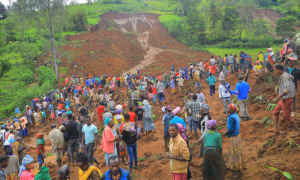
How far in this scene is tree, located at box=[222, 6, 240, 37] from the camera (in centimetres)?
4791

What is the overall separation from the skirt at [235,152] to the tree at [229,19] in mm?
49223

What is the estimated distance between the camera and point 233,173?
485 cm

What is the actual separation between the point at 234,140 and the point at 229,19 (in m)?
49.5

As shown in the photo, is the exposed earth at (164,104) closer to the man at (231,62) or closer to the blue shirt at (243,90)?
the man at (231,62)

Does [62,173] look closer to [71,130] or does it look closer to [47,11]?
[71,130]

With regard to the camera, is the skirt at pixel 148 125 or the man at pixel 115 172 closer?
the man at pixel 115 172

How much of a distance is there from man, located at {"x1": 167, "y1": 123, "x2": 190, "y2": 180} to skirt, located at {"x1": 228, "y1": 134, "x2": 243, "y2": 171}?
1455 mm

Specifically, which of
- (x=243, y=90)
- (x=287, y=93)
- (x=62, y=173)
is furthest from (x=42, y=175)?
(x=243, y=90)

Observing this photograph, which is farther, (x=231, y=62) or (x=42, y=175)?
(x=231, y=62)

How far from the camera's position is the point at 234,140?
15.3 feet

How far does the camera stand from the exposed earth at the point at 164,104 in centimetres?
508

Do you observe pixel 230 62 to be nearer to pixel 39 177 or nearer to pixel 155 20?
pixel 39 177

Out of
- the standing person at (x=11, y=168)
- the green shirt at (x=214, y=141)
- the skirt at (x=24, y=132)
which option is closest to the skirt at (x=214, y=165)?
the green shirt at (x=214, y=141)

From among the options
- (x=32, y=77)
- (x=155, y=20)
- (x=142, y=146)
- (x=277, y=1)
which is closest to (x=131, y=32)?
(x=155, y=20)
